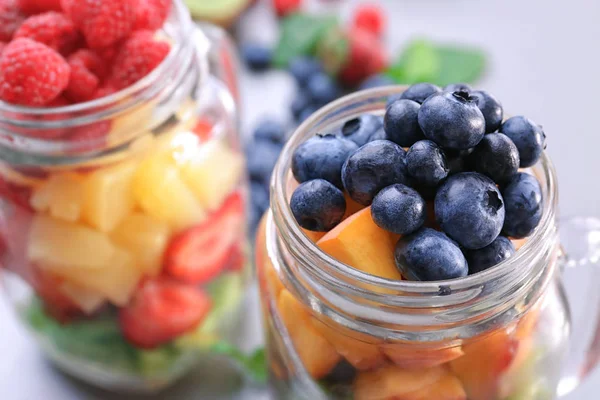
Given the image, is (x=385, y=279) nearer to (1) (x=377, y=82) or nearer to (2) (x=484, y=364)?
(2) (x=484, y=364)

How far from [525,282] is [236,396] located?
46 cm

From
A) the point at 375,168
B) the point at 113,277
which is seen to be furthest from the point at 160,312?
the point at 375,168

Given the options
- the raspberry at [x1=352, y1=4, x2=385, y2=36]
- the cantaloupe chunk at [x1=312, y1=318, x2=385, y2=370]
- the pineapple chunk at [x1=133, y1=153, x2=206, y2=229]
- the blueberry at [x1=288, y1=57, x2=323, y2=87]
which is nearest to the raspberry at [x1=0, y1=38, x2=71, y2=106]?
the pineapple chunk at [x1=133, y1=153, x2=206, y2=229]

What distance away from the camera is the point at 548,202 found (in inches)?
19.7

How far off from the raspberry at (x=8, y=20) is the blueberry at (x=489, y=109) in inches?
18.6

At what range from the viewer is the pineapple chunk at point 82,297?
727 mm

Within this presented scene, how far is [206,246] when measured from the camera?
0.77 m

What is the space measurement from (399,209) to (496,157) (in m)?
0.08

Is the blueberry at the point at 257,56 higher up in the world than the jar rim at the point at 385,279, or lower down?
lower down

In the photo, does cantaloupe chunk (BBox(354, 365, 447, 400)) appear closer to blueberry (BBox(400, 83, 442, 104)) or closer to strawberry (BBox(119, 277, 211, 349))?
blueberry (BBox(400, 83, 442, 104))

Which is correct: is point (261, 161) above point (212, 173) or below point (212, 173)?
below

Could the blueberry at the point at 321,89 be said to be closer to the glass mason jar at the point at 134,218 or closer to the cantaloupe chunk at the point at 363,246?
the glass mason jar at the point at 134,218

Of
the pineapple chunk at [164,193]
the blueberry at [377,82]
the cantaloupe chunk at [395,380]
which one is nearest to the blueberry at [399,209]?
the cantaloupe chunk at [395,380]

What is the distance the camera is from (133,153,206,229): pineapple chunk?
0.69 m
